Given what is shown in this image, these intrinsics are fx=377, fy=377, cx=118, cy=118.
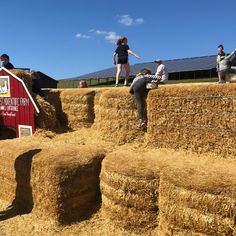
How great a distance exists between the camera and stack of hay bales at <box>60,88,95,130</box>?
12.2m

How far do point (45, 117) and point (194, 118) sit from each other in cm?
635

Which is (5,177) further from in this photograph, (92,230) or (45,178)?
(92,230)

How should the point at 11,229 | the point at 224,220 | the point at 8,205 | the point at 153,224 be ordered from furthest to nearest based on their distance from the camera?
the point at 8,205
the point at 11,229
the point at 153,224
the point at 224,220

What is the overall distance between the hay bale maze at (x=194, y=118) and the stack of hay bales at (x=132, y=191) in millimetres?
844

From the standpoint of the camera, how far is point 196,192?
6.21 meters

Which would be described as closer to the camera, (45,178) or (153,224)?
(153,224)

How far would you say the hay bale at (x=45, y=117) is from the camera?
12.7m

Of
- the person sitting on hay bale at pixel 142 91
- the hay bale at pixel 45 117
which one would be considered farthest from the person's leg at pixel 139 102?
the hay bale at pixel 45 117

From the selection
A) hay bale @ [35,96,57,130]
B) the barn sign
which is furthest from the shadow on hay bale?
the barn sign

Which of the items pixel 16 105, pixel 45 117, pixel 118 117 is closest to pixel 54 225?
pixel 118 117

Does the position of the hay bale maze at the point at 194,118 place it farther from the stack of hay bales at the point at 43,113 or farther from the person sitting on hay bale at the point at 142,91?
the stack of hay bales at the point at 43,113

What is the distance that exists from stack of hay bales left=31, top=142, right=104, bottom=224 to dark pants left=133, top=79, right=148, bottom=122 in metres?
1.34

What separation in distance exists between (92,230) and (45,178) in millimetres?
1611

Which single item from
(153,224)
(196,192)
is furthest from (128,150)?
(196,192)
